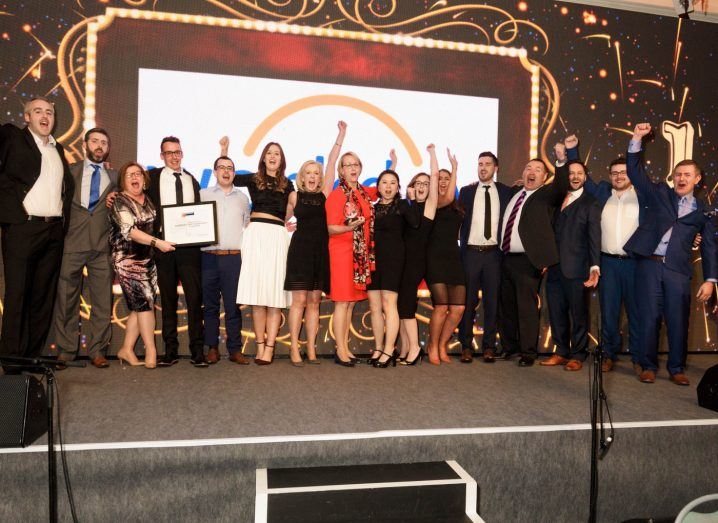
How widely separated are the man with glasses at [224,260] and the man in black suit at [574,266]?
274 centimetres

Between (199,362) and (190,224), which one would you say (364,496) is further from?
(190,224)

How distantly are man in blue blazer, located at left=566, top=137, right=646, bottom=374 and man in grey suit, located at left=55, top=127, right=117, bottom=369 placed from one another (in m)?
4.10

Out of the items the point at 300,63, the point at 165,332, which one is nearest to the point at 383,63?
the point at 300,63

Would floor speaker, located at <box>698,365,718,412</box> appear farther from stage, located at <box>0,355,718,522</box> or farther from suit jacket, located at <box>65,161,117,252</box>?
suit jacket, located at <box>65,161,117,252</box>

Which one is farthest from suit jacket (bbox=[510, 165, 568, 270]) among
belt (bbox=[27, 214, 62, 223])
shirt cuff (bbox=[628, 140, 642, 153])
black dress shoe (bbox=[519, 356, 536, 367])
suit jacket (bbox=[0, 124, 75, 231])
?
suit jacket (bbox=[0, 124, 75, 231])

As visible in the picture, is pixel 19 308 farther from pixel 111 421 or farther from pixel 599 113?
pixel 599 113

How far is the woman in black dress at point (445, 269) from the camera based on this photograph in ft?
15.1

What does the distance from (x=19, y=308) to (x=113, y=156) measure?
1.58m

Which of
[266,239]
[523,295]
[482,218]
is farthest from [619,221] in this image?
[266,239]

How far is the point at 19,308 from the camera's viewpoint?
387cm

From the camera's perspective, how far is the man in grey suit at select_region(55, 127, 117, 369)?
423 centimetres

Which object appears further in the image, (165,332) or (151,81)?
(151,81)

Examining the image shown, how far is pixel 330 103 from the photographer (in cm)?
519

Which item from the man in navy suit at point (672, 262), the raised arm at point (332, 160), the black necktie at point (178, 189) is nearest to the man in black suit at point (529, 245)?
the man in navy suit at point (672, 262)
